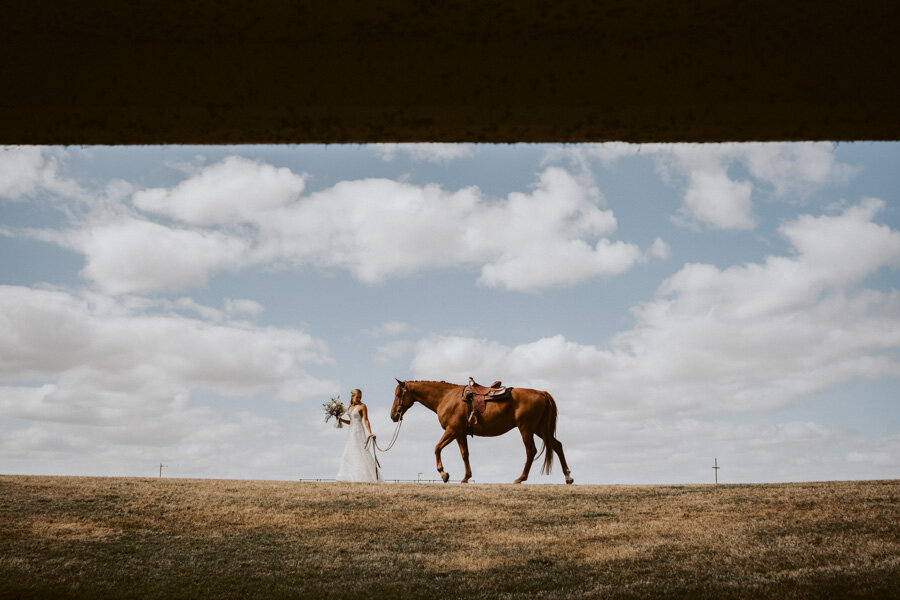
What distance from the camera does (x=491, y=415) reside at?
51.3ft

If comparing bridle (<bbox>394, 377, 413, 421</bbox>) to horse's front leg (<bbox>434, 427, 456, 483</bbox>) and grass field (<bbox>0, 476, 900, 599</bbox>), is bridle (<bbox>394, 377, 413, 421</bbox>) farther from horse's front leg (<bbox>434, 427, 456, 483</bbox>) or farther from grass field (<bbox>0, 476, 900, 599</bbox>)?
grass field (<bbox>0, 476, 900, 599</bbox>)

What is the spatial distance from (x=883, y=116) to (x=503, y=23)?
9.31ft

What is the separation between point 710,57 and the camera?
4.52 meters

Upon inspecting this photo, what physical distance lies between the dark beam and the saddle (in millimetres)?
11273

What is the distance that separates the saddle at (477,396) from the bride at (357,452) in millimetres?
2366

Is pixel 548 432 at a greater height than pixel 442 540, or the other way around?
pixel 548 432

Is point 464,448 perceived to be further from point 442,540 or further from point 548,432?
point 442,540

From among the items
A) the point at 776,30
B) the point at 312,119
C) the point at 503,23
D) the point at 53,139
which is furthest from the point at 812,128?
the point at 53,139

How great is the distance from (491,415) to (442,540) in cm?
679

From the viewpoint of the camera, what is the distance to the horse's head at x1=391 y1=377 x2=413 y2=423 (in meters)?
16.0

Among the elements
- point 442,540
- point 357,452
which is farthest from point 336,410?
point 442,540

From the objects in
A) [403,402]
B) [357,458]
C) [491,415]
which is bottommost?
[357,458]

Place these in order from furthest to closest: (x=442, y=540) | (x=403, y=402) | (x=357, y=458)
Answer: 1. (x=403, y=402)
2. (x=357, y=458)
3. (x=442, y=540)

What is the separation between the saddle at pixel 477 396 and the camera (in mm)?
15586
